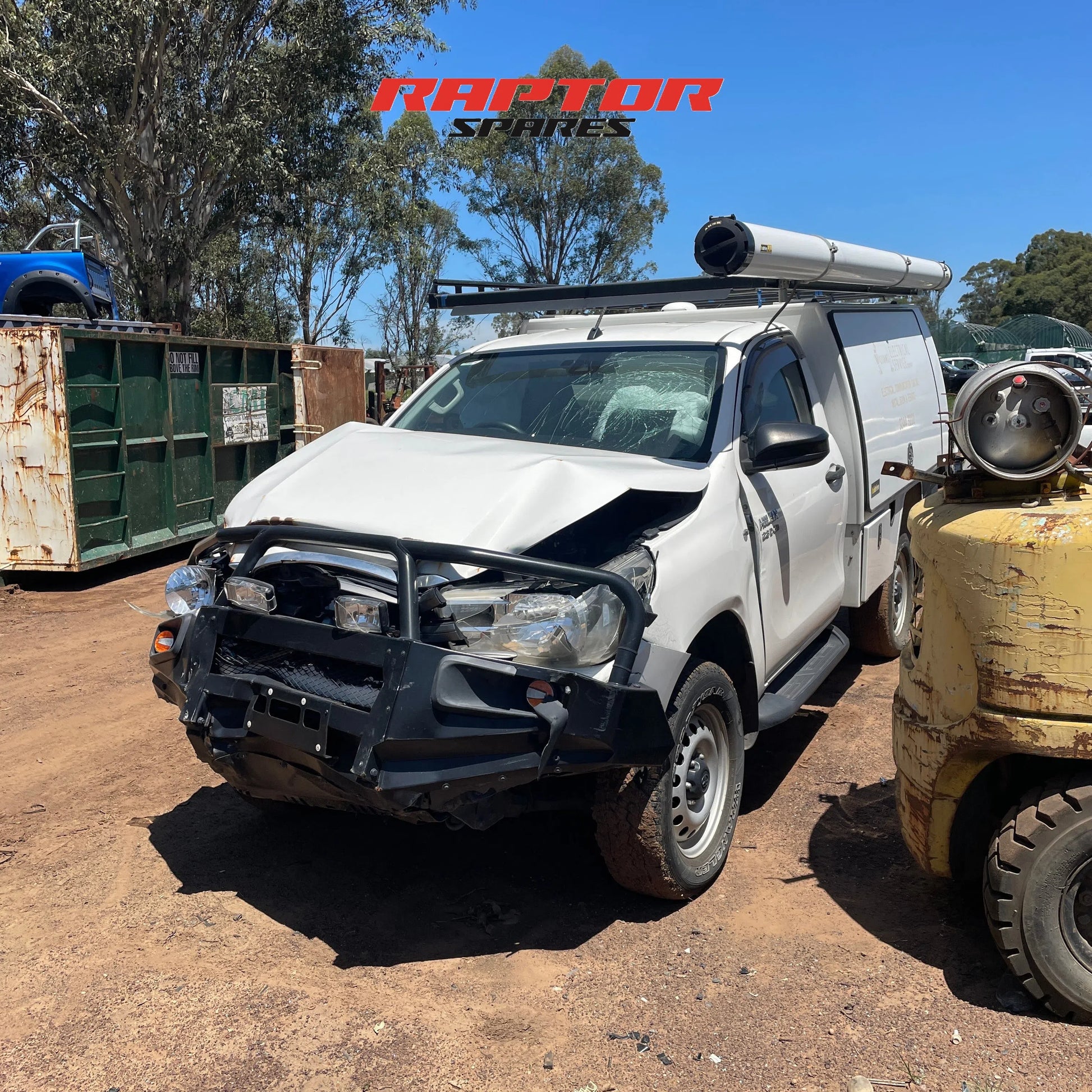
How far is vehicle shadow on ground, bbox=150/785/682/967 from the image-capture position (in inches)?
139

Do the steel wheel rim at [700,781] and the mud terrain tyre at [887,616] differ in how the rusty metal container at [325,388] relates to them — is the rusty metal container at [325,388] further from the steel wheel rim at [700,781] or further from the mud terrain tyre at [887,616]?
the steel wheel rim at [700,781]

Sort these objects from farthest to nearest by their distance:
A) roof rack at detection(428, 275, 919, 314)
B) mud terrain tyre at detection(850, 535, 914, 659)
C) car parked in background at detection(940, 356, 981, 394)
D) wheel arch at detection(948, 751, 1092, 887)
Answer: car parked in background at detection(940, 356, 981, 394)
mud terrain tyre at detection(850, 535, 914, 659)
roof rack at detection(428, 275, 919, 314)
wheel arch at detection(948, 751, 1092, 887)

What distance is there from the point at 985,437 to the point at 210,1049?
2.79 m

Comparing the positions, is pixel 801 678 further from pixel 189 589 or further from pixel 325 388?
pixel 325 388

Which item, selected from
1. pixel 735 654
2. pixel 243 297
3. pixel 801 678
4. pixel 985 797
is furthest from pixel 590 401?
pixel 243 297

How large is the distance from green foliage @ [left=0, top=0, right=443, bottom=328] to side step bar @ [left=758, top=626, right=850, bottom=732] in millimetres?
18742

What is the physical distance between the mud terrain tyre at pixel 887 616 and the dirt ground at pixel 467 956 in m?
1.59

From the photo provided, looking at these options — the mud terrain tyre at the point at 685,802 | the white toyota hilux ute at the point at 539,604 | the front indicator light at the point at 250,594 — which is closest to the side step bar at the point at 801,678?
the white toyota hilux ute at the point at 539,604

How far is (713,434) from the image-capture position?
4121mm

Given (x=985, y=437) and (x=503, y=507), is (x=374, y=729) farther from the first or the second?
(x=985, y=437)

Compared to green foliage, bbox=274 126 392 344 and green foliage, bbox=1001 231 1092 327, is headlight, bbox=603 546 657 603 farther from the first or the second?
green foliage, bbox=1001 231 1092 327

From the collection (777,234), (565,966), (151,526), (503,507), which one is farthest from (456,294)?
(151,526)

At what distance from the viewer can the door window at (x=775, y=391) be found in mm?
4387

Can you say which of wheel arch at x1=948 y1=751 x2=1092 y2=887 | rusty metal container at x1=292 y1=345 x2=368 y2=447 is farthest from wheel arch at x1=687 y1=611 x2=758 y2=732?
rusty metal container at x1=292 y1=345 x2=368 y2=447
